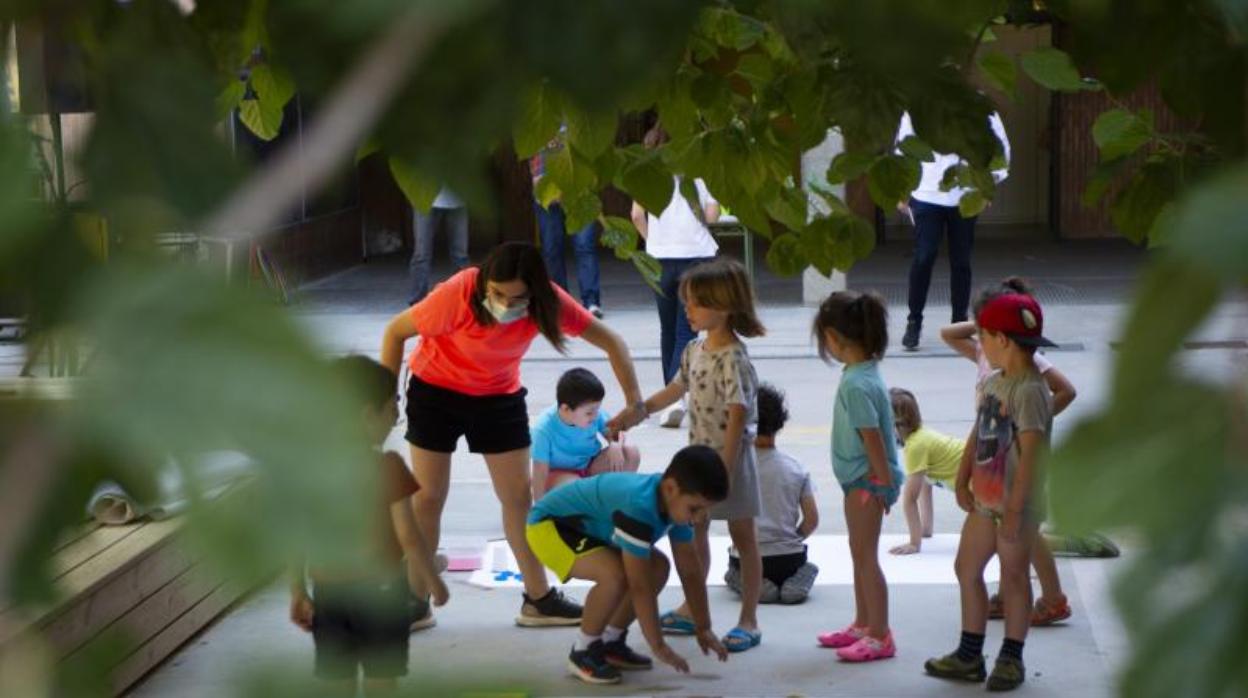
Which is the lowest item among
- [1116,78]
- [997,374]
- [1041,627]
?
[1041,627]

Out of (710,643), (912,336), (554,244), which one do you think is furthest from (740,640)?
(554,244)

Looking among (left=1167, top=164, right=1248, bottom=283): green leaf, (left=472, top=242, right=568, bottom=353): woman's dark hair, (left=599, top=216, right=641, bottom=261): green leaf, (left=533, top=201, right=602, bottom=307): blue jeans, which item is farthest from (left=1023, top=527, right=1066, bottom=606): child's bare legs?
(left=533, top=201, right=602, bottom=307): blue jeans

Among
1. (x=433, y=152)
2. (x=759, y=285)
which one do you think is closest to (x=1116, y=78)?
(x=433, y=152)

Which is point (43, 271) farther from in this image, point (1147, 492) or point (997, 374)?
point (997, 374)

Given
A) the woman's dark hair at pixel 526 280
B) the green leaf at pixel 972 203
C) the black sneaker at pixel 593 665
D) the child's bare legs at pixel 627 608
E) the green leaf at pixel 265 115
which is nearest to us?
the green leaf at pixel 265 115

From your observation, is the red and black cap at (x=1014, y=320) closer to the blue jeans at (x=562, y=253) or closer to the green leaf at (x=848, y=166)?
the green leaf at (x=848, y=166)

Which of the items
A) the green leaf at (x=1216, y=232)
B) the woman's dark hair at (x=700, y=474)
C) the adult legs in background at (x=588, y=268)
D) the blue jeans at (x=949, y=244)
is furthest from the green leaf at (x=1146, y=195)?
the adult legs in background at (x=588, y=268)

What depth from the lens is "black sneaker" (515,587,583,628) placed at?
6.71 metres

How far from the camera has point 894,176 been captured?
3.35 meters

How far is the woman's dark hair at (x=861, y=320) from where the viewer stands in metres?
6.38

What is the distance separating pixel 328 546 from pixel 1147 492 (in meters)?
0.27

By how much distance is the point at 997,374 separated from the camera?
5926 mm

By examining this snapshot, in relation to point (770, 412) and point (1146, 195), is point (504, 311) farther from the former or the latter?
point (1146, 195)

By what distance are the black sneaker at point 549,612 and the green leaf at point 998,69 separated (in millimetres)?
3716
